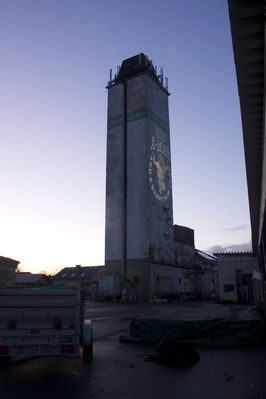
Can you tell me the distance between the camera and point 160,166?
2099 inches

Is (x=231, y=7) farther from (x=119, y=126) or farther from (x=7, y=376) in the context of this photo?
(x=119, y=126)

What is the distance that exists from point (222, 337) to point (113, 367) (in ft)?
13.3

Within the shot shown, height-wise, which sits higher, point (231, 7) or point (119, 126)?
point (119, 126)

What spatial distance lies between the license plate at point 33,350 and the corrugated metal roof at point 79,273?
6402 cm

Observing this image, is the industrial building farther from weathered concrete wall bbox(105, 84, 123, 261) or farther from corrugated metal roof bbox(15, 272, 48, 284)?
corrugated metal roof bbox(15, 272, 48, 284)

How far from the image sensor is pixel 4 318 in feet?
23.4

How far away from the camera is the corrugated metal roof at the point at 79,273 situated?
Result: 2756 inches

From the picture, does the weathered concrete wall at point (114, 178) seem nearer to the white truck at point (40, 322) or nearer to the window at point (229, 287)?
the window at point (229, 287)

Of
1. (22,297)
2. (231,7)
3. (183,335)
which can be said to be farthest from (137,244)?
(231,7)

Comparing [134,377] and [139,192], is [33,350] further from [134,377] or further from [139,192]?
[139,192]

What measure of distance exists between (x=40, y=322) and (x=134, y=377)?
2.38 m

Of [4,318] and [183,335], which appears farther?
[183,335]

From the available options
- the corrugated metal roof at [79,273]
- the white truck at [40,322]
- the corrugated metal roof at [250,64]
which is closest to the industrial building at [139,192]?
the corrugated metal roof at [79,273]

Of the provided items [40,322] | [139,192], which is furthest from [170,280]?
[40,322]
